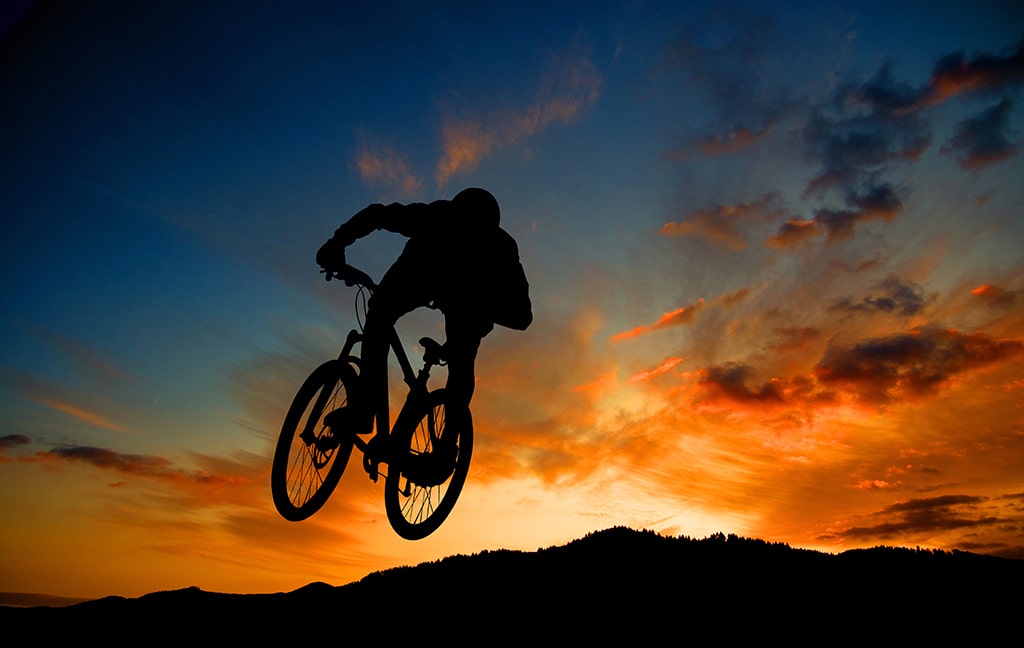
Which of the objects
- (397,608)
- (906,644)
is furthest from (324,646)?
(906,644)

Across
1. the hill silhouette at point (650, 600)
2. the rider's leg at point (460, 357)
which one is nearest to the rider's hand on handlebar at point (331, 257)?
the rider's leg at point (460, 357)

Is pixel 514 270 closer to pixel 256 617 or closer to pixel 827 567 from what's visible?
pixel 827 567

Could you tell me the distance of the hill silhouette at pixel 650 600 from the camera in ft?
15.4

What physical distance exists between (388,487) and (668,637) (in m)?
3.23

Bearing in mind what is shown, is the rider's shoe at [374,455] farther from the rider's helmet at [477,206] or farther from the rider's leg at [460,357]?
the rider's helmet at [477,206]

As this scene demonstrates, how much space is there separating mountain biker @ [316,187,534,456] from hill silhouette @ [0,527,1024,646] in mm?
2310

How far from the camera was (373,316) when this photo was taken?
222 inches

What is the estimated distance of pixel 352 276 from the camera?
5996 mm

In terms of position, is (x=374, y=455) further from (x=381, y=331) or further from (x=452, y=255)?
(x=452, y=255)

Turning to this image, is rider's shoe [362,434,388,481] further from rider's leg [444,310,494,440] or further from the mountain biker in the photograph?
rider's leg [444,310,494,440]

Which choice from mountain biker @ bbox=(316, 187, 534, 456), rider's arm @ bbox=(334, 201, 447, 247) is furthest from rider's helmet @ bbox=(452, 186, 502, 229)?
rider's arm @ bbox=(334, 201, 447, 247)

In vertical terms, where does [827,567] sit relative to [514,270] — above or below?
below

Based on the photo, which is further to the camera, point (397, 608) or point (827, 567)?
point (397, 608)

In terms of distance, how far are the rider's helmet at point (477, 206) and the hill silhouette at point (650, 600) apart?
13.2ft
